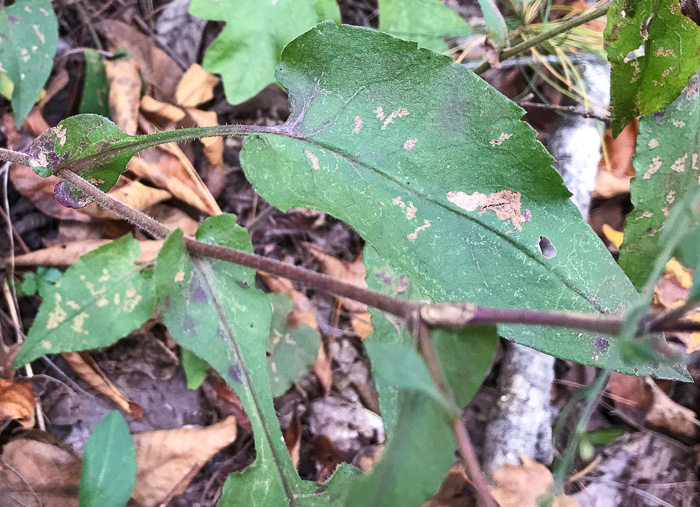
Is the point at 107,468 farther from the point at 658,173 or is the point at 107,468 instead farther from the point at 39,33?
the point at 658,173

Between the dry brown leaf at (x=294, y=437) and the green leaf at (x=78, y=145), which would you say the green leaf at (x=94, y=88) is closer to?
the green leaf at (x=78, y=145)

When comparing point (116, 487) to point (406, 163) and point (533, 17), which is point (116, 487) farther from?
point (533, 17)

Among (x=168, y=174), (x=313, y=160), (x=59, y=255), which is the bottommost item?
(x=59, y=255)

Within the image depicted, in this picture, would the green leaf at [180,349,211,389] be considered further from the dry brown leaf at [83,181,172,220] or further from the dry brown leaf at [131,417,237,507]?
the dry brown leaf at [83,181,172,220]

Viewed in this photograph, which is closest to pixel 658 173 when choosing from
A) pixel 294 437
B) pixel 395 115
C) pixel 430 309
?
pixel 395 115

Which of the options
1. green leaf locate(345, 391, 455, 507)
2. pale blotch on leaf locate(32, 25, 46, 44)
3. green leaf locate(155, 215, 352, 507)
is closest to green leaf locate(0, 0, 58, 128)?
pale blotch on leaf locate(32, 25, 46, 44)

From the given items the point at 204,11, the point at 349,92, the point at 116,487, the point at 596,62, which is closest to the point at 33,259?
the point at 116,487
